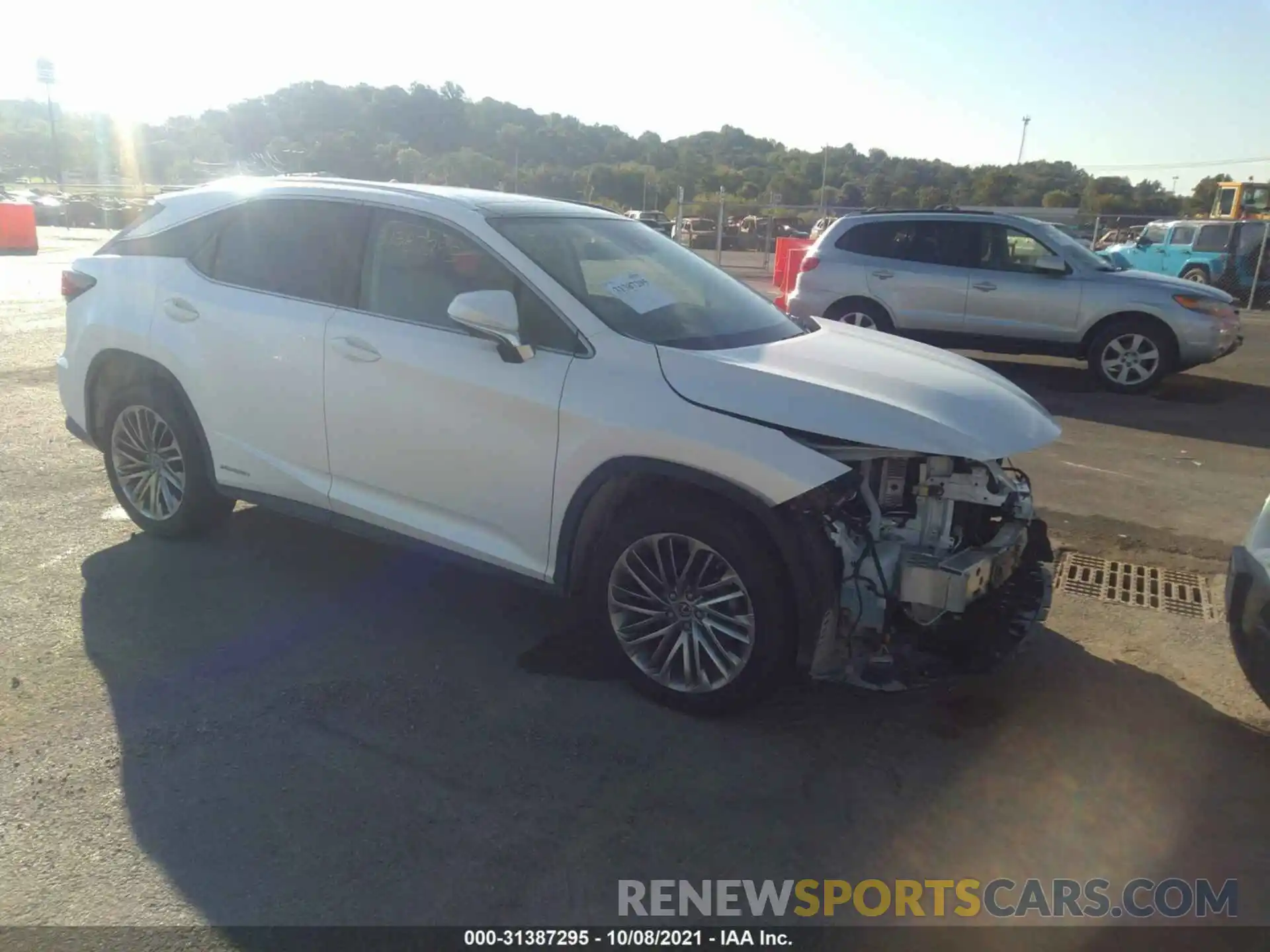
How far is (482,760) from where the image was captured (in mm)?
3373

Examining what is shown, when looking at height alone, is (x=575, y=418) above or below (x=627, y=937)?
above

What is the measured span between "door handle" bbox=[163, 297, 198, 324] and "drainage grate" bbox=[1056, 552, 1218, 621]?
4537mm

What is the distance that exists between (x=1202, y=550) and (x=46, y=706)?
5.84 m

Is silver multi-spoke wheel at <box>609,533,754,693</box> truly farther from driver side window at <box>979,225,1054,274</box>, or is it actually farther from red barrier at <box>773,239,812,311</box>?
red barrier at <box>773,239,812,311</box>

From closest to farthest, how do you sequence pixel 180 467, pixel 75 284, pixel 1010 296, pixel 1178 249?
pixel 180 467
pixel 75 284
pixel 1010 296
pixel 1178 249

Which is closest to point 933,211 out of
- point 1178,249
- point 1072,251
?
point 1072,251

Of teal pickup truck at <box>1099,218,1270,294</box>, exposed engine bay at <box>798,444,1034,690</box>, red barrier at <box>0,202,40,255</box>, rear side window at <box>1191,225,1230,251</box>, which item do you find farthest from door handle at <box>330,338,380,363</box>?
red barrier at <box>0,202,40,255</box>

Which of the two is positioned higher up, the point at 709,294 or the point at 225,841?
the point at 709,294

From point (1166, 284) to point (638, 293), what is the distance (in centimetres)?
875

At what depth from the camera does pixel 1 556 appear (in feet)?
16.3

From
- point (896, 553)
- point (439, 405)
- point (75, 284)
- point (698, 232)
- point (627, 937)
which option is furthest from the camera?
point (698, 232)

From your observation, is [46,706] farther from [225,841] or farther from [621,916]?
[621,916]

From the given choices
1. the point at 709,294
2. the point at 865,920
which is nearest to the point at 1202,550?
the point at 709,294

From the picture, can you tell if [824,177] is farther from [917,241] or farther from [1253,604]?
[1253,604]
